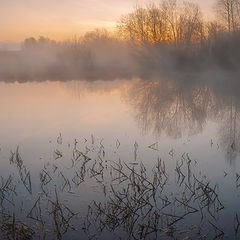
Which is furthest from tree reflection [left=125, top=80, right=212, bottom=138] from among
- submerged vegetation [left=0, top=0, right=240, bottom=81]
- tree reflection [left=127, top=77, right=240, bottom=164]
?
submerged vegetation [left=0, top=0, right=240, bottom=81]

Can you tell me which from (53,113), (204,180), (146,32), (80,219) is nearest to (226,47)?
(146,32)

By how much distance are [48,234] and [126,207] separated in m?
1.19

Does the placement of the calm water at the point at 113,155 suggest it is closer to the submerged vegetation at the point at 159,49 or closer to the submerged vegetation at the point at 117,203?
the submerged vegetation at the point at 117,203

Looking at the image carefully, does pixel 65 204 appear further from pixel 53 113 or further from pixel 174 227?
pixel 53 113

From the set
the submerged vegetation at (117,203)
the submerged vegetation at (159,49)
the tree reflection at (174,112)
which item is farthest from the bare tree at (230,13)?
the submerged vegetation at (117,203)

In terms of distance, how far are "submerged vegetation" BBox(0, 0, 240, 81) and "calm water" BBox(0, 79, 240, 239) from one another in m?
20.1

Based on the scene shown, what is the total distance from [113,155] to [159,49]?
3548 cm

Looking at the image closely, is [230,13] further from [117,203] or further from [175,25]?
[117,203]

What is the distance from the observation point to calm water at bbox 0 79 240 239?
529cm

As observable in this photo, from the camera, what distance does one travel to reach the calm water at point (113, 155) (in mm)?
5285

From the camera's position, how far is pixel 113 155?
8422 millimetres

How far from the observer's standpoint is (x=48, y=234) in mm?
4883

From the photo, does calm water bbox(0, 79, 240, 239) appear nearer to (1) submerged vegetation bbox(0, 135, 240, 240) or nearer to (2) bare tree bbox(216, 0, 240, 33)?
(1) submerged vegetation bbox(0, 135, 240, 240)

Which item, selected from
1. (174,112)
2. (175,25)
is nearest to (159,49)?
(175,25)
